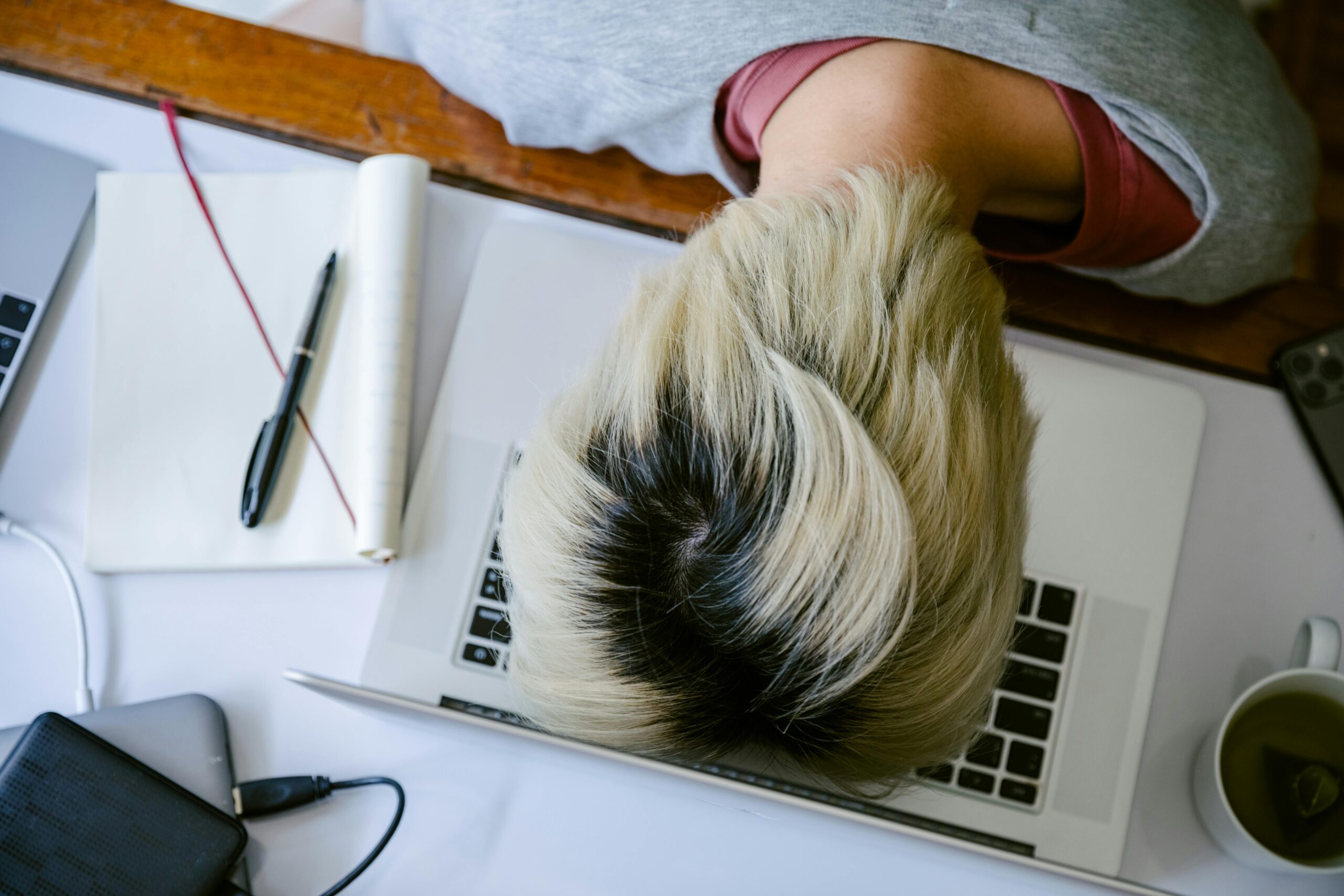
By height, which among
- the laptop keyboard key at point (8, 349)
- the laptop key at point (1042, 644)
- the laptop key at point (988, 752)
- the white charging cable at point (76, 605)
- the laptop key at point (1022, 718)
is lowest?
the white charging cable at point (76, 605)

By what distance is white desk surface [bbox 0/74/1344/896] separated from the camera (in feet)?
1.64

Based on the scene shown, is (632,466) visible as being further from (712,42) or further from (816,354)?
(712,42)

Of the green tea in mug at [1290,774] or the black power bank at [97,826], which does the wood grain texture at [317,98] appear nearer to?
the green tea in mug at [1290,774]

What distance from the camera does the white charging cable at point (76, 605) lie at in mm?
525

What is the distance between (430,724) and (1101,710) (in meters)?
0.40

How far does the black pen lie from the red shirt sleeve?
0.97ft

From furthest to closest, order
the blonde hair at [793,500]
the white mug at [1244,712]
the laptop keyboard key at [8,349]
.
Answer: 1. the laptop keyboard key at [8,349]
2. the white mug at [1244,712]
3. the blonde hair at [793,500]

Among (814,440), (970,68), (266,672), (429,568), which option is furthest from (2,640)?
(970,68)

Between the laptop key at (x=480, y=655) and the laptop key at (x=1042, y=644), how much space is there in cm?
32

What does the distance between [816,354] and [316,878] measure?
438mm

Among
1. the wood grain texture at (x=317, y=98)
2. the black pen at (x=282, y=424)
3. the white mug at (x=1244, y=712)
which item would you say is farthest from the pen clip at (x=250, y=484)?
the white mug at (x=1244, y=712)

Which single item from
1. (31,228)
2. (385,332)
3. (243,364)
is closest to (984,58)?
(385,332)

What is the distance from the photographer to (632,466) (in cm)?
37

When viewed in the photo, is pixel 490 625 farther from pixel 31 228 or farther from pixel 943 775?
pixel 31 228
